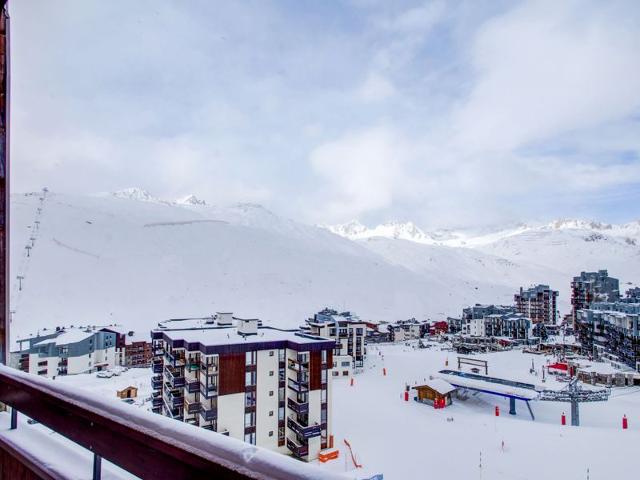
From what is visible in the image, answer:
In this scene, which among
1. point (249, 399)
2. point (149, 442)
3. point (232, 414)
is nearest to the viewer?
point (149, 442)

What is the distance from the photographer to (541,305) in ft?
270

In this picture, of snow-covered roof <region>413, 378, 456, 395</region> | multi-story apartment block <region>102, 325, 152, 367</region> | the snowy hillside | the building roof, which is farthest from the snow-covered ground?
the snowy hillside

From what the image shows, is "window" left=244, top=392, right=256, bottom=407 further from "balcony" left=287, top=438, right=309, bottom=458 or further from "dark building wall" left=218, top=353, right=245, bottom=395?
"balcony" left=287, top=438, right=309, bottom=458

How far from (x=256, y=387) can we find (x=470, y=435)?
39.4ft

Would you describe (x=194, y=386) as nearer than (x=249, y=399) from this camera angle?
Yes

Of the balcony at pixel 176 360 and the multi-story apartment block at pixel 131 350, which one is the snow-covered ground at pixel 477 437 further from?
the multi-story apartment block at pixel 131 350

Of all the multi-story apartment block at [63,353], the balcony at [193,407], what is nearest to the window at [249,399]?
the balcony at [193,407]

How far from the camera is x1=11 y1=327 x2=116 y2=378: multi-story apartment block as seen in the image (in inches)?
1378

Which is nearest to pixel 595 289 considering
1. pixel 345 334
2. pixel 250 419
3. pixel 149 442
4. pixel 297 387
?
pixel 345 334

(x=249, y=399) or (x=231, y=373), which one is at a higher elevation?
(x=231, y=373)

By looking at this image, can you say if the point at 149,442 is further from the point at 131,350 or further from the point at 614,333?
the point at 614,333

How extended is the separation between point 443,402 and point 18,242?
97932mm

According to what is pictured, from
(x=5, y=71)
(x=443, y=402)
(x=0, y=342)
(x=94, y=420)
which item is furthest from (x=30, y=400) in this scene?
(x=443, y=402)

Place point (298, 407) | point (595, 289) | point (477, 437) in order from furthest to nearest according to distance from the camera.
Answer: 1. point (595, 289)
2. point (477, 437)
3. point (298, 407)
